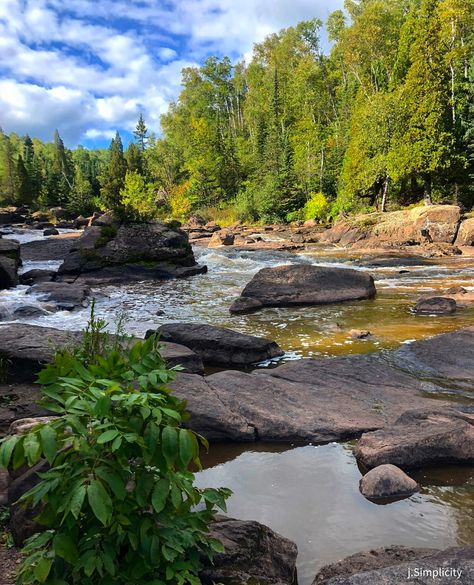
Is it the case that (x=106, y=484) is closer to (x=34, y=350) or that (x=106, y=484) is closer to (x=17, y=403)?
(x=17, y=403)

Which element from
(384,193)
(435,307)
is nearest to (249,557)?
(435,307)

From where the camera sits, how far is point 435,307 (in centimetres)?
1259

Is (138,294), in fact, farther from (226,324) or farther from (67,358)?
(67,358)

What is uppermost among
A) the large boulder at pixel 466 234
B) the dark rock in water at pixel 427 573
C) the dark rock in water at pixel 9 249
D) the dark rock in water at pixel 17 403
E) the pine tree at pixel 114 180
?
the pine tree at pixel 114 180

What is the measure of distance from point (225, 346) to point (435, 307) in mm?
6756

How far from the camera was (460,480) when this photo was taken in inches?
178

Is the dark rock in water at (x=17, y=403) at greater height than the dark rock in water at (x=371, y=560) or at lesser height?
greater

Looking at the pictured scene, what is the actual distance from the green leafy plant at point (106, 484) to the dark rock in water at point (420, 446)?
9.79 ft

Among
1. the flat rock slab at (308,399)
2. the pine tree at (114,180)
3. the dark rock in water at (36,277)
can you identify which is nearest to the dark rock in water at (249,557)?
the flat rock slab at (308,399)

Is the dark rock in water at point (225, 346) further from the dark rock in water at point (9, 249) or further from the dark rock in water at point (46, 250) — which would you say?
the dark rock in water at point (46, 250)

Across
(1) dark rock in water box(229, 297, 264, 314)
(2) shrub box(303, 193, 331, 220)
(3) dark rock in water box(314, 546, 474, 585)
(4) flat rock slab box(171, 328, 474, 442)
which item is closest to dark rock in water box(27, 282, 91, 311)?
(1) dark rock in water box(229, 297, 264, 314)

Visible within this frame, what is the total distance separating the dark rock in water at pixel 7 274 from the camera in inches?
690

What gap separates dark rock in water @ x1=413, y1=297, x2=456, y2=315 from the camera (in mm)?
12484

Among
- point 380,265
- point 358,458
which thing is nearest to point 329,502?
point 358,458
